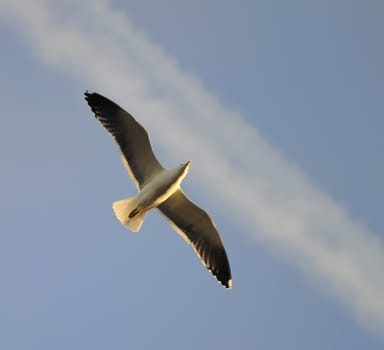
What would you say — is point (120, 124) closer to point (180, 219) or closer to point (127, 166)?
point (127, 166)

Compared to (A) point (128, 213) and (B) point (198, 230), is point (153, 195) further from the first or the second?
(B) point (198, 230)

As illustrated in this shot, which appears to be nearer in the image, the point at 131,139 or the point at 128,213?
the point at 128,213

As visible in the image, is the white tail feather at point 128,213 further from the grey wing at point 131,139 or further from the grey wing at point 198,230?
the grey wing at point 198,230

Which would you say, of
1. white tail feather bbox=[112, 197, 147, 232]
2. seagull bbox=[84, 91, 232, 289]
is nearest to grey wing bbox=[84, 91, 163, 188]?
seagull bbox=[84, 91, 232, 289]

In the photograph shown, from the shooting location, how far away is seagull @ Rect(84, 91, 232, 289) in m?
15.1

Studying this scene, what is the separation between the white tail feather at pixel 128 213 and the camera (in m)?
15.2

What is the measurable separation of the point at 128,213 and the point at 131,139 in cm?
145

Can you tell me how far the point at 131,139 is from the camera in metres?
15.4

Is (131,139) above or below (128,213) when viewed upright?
above

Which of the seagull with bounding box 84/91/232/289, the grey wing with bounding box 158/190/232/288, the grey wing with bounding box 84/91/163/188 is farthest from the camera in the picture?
the grey wing with bounding box 158/190/232/288

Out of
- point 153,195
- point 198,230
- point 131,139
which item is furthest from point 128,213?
point 198,230

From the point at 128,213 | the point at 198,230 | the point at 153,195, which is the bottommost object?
the point at 128,213

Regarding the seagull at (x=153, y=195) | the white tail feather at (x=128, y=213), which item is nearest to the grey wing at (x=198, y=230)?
the seagull at (x=153, y=195)

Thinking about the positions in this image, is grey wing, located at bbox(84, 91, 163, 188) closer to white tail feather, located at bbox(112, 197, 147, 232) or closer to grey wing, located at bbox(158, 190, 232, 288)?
white tail feather, located at bbox(112, 197, 147, 232)
